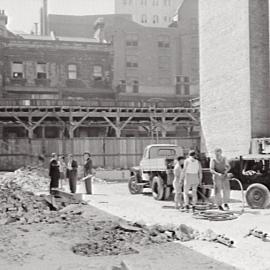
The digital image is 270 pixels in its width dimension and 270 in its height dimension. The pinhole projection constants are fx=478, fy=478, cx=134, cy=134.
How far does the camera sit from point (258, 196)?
13.4m

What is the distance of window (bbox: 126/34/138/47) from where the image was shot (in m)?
52.2

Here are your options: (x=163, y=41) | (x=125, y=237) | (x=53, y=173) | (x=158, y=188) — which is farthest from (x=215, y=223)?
(x=163, y=41)

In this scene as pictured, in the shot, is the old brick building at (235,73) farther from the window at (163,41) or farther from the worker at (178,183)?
the window at (163,41)

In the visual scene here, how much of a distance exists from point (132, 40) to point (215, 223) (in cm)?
4368

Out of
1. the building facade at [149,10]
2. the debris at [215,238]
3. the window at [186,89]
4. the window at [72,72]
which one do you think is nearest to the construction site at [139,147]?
the debris at [215,238]

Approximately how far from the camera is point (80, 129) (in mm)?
39375

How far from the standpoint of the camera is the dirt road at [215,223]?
7411 mm

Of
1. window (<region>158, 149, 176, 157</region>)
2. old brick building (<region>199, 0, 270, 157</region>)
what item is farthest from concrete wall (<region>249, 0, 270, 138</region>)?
window (<region>158, 149, 176, 157</region>)

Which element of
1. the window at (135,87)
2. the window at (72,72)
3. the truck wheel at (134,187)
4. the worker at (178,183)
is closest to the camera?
the worker at (178,183)

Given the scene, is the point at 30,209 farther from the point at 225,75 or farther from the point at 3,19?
the point at 3,19

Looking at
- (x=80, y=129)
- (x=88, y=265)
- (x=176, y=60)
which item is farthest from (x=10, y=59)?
(x=88, y=265)

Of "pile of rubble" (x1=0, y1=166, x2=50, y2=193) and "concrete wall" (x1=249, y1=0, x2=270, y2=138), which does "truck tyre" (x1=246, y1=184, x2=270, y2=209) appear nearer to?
"pile of rubble" (x1=0, y1=166, x2=50, y2=193)

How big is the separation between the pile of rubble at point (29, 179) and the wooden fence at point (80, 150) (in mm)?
3459

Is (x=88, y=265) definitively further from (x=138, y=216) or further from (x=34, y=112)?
(x=34, y=112)
